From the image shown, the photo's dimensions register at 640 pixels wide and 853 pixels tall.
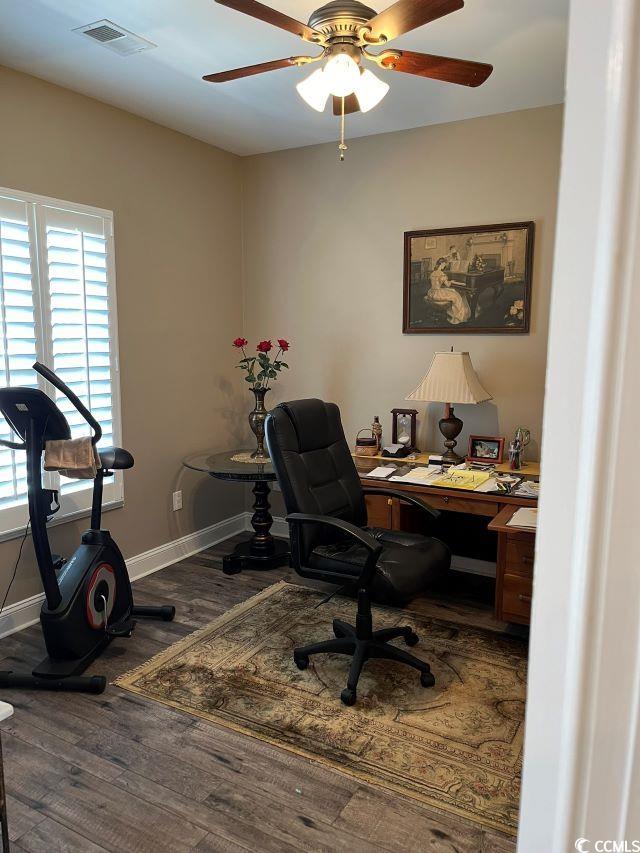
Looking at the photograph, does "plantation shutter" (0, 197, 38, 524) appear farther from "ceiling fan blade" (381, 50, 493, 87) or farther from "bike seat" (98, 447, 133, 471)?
"ceiling fan blade" (381, 50, 493, 87)

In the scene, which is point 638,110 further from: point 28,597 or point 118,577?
point 28,597

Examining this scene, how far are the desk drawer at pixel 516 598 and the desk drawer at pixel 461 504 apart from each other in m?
0.37

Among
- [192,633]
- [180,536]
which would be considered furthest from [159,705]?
[180,536]

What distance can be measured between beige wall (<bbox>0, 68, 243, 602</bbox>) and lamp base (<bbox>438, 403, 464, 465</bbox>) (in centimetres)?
164

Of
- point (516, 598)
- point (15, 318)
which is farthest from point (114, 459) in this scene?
point (516, 598)

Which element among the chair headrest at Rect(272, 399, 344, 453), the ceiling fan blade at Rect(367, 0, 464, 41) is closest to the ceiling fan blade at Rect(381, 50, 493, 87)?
the ceiling fan blade at Rect(367, 0, 464, 41)

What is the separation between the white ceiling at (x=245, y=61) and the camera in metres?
2.45

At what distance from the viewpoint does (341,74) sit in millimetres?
2123

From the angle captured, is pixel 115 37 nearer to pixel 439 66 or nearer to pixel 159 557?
pixel 439 66

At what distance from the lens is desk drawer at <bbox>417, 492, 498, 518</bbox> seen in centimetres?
324

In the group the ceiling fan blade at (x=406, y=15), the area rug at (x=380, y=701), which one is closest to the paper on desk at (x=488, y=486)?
the area rug at (x=380, y=701)

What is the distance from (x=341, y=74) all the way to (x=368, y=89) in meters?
0.12

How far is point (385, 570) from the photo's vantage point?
254 cm

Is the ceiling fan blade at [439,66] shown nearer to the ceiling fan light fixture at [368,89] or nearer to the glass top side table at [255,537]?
the ceiling fan light fixture at [368,89]
